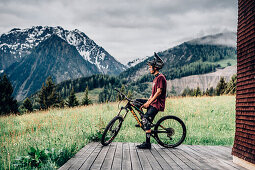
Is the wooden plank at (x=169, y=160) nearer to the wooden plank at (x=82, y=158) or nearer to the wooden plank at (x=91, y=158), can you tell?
the wooden plank at (x=91, y=158)

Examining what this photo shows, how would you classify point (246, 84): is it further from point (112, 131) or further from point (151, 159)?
point (112, 131)

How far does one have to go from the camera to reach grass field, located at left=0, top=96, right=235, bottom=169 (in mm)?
4645

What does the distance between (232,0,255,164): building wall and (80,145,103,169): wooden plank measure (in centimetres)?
309

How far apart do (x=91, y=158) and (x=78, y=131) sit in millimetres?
2527

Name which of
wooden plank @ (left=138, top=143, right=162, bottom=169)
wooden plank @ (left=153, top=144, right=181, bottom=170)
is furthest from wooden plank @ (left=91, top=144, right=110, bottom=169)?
wooden plank @ (left=153, top=144, right=181, bottom=170)

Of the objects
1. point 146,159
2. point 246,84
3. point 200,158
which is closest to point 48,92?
point 146,159

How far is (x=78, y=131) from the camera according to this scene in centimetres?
698

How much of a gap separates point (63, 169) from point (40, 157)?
0.83m

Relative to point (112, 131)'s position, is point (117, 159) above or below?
below

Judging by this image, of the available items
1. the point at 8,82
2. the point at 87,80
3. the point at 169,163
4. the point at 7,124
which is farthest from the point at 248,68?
the point at 87,80

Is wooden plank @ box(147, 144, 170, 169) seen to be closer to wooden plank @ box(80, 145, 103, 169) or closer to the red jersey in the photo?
the red jersey

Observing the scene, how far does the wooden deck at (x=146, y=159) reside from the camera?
13.5ft

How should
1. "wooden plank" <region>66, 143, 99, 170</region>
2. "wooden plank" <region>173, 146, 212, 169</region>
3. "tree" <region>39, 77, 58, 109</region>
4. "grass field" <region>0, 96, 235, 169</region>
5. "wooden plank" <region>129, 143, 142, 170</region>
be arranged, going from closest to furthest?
1. "wooden plank" <region>66, 143, 99, 170</region>
2. "wooden plank" <region>129, 143, 142, 170</region>
3. "wooden plank" <region>173, 146, 212, 169</region>
4. "grass field" <region>0, 96, 235, 169</region>
5. "tree" <region>39, 77, 58, 109</region>

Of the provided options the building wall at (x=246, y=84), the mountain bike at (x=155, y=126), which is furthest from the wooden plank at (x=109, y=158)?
the building wall at (x=246, y=84)
